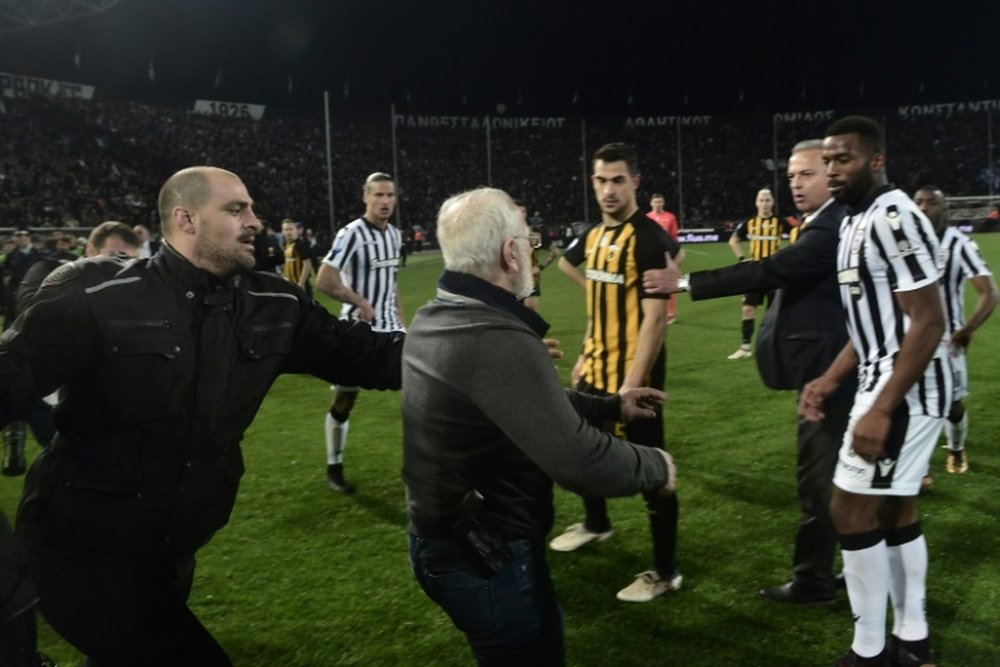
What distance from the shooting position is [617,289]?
15.1ft

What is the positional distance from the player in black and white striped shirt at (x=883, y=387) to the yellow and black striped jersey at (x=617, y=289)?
1.19m

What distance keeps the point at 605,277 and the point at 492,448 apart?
2.49 meters

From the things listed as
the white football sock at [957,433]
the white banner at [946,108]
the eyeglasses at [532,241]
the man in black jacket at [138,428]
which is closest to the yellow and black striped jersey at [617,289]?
the eyeglasses at [532,241]

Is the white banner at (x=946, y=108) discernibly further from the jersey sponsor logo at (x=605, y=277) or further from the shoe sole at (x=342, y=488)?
the jersey sponsor logo at (x=605, y=277)

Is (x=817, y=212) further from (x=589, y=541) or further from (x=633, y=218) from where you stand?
(x=589, y=541)

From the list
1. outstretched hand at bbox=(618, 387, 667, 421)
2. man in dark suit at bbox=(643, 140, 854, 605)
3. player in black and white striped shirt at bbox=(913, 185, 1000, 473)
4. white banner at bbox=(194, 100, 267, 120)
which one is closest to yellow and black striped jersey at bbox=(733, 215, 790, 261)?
player in black and white striped shirt at bbox=(913, 185, 1000, 473)

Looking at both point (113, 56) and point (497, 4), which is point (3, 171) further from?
point (497, 4)

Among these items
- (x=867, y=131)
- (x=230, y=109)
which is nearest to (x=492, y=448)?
(x=867, y=131)

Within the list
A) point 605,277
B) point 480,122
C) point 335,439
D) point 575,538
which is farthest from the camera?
point 480,122

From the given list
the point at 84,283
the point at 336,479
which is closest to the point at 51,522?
the point at 84,283

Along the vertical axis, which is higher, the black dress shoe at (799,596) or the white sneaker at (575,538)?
the white sneaker at (575,538)

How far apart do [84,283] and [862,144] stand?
2.92 meters

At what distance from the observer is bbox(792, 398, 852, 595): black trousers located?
4.11 m

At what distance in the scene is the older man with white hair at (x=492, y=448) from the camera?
218 centimetres
